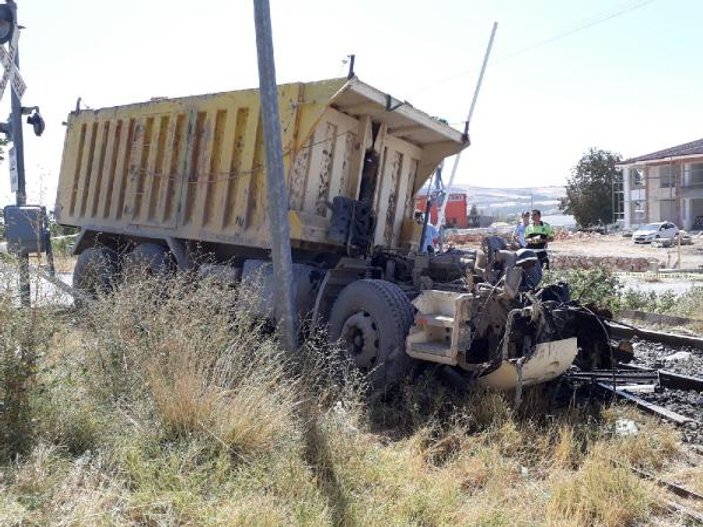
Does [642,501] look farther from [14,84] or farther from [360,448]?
[14,84]

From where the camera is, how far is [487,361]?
5.61 m

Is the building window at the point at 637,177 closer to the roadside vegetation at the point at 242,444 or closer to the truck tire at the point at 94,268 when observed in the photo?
the truck tire at the point at 94,268

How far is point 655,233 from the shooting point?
3747 centimetres

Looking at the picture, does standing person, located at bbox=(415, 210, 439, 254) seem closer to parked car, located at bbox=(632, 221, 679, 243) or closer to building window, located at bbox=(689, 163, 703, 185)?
parked car, located at bbox=(632, 221, 679, 243)

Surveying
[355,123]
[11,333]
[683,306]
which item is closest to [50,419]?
[11,333]

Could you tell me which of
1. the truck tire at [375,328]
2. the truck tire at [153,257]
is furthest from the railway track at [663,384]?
the truck tire at [153,257]

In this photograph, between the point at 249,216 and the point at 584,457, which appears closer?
the point at 584,457

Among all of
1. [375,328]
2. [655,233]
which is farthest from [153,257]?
[655,233]

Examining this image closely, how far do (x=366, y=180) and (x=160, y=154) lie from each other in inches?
102

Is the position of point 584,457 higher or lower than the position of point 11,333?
lower

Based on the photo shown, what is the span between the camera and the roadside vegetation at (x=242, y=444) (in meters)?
3.38

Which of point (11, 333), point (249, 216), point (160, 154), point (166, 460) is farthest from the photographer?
point (160, 154)

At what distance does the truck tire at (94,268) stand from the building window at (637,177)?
4786 centimetres

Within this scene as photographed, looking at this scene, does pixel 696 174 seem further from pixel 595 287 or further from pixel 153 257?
pixel 153 257
